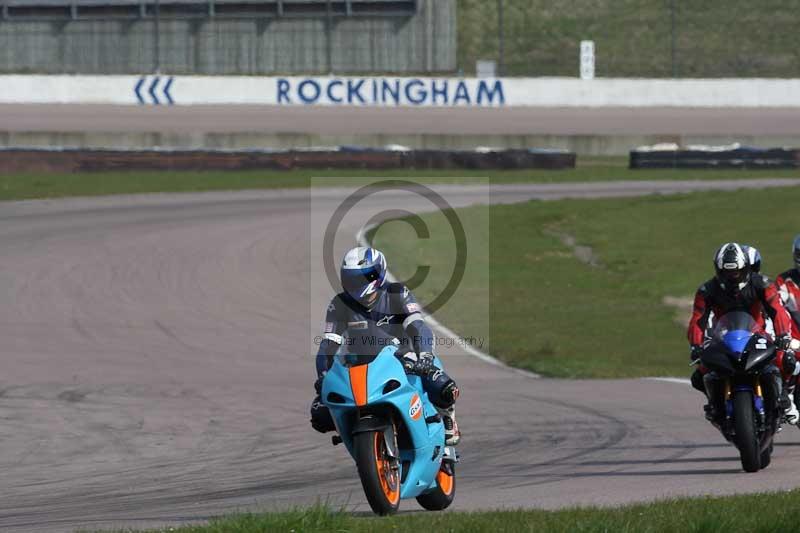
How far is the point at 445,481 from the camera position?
29.4 feet

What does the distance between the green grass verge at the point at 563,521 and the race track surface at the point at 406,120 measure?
40601 mm

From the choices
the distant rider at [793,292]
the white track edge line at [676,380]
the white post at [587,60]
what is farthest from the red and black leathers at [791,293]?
the white post at [587,60]

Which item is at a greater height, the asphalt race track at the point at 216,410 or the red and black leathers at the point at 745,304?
the red and black leathers at the point at 745,304

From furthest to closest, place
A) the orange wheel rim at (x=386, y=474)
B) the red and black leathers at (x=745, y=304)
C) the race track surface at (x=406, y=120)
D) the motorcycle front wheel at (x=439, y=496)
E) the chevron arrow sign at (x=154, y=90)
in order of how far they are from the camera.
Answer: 1. the chevron arrow sign at (x=154, y=90)
2. the race track surface at (x=406, y=120)
3. the red and black leathers at (x=745, y=304)
4. the motorcycle front wheel at (x=439, y=496)
5. the orange wheel rim at (x=386, y=474)

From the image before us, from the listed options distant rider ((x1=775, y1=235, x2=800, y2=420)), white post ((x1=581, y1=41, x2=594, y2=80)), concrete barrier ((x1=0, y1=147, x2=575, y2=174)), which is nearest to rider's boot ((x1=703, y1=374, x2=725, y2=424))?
distant rider ((x1=775, y1=235, x2=800, y2=420))

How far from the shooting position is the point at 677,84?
52.5 meters

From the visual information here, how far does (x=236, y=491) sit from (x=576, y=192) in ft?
94.0

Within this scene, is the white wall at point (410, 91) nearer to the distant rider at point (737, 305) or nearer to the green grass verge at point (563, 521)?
the distant rider at point (737, 305)

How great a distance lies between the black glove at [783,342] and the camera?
1024 cm

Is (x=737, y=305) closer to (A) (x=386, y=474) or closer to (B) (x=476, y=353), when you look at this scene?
(A) (x=386, y=474)

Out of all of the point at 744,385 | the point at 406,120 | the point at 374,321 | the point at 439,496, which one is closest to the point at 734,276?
the point at 744,385

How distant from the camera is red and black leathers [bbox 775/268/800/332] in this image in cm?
1139

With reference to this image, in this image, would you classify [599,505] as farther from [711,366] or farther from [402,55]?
[402,55]

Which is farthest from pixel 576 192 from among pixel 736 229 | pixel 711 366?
pixel 711 366
